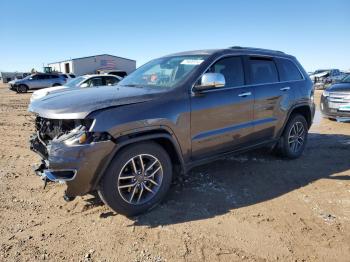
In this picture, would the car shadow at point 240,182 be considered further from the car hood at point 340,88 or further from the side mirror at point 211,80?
the car hood at point 340,88

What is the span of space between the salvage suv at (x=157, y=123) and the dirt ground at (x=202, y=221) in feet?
1.30

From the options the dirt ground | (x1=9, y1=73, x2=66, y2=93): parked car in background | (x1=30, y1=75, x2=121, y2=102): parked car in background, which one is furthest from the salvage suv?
(x1=9, y1=73, x2=66, y2=93): parked car in background

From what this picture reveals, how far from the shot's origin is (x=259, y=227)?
3.58m

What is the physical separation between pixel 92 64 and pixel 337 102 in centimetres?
4683

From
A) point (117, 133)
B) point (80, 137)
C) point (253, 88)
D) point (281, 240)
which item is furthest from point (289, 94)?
point (80, 137)

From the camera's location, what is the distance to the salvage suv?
333cm

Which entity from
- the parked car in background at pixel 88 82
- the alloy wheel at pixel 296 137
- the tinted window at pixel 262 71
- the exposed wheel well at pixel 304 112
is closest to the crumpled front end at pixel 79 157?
the tinted window at pixel 262 71

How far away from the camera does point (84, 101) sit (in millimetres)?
3512

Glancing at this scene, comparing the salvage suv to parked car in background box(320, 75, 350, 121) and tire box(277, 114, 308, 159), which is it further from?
parked car in background box(320, 75, 350, 121)

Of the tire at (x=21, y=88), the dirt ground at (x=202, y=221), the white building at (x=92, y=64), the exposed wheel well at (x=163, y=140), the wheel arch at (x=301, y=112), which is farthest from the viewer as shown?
the white building at (x=92, y=64)

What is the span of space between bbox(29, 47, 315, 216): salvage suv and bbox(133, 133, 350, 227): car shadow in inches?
12.3

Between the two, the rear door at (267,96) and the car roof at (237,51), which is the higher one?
the car roof at (237,51)

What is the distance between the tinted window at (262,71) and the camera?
5062 millimetres

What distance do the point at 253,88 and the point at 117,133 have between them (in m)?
2.44
